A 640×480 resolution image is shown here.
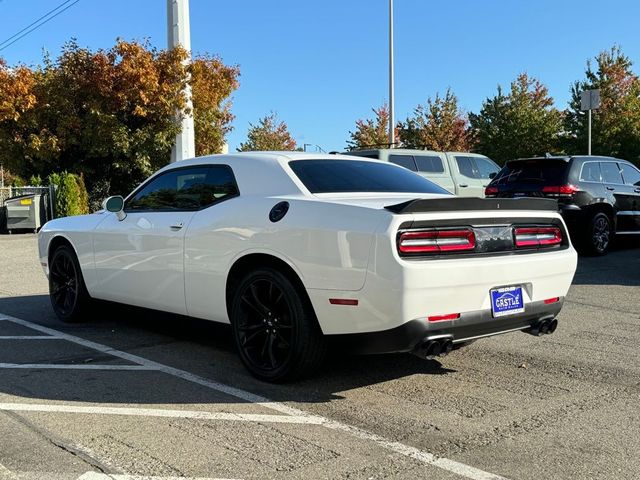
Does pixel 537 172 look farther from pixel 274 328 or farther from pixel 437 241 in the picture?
pixel 274 328

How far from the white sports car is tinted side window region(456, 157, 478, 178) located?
34.5 feet

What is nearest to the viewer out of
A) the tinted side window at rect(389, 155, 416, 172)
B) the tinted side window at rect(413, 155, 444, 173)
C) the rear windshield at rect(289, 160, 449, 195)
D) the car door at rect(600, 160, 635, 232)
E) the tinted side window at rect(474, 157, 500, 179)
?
the rear windshield at rect(289, 160, 449, 195)

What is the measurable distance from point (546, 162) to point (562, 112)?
93.7 feet

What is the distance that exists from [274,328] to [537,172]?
819 centimetres

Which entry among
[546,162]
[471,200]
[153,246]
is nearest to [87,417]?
[153,246]

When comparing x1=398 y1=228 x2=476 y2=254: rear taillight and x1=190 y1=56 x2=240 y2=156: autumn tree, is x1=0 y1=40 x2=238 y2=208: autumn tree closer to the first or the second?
x1=190 y1=56 x2=240 y2=156: autumn tree

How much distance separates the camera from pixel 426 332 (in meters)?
3.85

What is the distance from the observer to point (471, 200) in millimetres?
4094

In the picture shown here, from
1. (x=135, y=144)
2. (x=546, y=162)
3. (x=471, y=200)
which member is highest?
(x=135, y=144)

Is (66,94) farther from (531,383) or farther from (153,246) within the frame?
(531,383)

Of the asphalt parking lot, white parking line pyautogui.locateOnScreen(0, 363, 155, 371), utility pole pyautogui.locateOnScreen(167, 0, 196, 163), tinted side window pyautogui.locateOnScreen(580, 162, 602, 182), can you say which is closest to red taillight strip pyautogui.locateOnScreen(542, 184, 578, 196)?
tinted side window pyautogui.locateOnScreen(580, 162, 602, 182)

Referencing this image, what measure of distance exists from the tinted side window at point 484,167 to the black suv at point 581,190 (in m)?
4.09

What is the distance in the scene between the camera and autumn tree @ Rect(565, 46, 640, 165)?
105 ft

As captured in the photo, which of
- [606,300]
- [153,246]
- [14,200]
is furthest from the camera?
[14,200]
